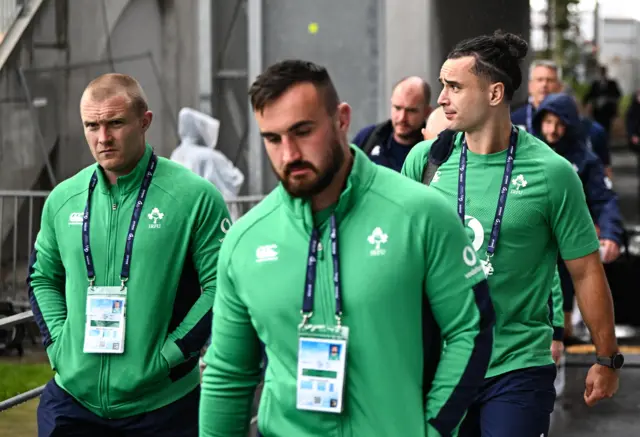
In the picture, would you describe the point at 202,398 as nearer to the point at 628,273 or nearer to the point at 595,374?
the point at 595,374

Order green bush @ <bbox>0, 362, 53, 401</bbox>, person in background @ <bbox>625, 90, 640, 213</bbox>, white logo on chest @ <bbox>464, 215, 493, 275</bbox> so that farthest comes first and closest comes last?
person in background @ <bbox>625, 90, 640, 213</bbox>, green bush @ <bbox>0, 362, 53, 401</bbox>, white logo on chest @ <bbox>464, 215, 493, 275</bbox>

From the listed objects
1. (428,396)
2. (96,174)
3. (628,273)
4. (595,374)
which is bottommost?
(628,273)

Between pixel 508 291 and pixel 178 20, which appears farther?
pixel 178 20

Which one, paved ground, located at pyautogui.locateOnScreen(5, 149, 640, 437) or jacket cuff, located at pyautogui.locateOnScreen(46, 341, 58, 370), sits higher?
jacket cuff, located at pyautogui.locateOnScreen(46, 341, 58, 370)

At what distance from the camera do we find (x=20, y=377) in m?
6.24

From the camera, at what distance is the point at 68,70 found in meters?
14.0

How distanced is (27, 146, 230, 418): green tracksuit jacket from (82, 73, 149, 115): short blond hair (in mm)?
198

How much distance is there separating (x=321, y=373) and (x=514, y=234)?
156 centimetres

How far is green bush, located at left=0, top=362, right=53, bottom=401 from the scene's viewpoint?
5895 mm

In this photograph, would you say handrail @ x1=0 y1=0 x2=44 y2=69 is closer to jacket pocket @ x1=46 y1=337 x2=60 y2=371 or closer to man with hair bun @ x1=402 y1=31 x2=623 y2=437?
jacket pocket @ x1=46 y1=337 x2=60 y2=371

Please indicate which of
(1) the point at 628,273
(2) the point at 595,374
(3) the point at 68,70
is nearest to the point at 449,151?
(2) the point at 595,374

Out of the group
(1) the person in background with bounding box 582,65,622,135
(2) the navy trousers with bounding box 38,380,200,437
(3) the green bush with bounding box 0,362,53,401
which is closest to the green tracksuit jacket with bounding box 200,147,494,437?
(2) the navy trousers with bounding box 38,380,200,437

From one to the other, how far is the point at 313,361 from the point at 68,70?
11.1 metres

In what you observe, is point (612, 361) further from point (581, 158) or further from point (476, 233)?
point (581, 158)
